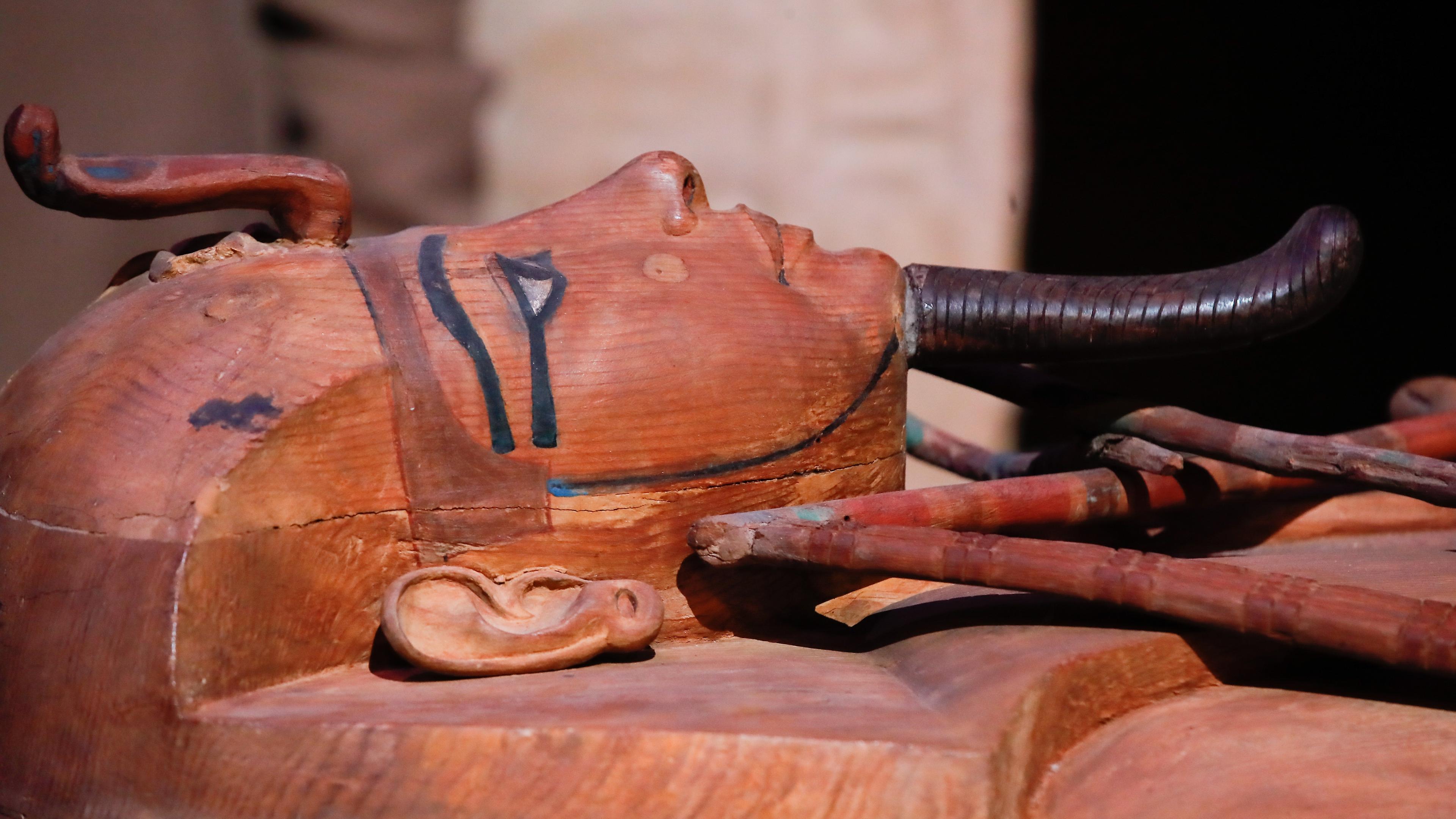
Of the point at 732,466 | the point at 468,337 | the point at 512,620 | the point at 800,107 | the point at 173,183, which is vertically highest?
the point at 800,107

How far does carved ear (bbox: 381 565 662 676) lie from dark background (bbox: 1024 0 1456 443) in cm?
198

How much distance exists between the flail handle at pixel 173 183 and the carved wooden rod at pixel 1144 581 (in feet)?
2.18

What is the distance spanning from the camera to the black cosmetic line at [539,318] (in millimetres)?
1414

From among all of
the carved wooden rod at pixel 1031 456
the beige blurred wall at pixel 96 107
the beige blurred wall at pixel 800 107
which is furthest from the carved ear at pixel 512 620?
the beige blurred wall at pixel 800 107

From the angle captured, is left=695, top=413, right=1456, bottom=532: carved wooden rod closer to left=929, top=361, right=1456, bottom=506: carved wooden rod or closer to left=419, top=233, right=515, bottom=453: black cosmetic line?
left=929, top=361, right=1456, bottom=506: carved wooden rod

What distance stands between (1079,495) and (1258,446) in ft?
0.79

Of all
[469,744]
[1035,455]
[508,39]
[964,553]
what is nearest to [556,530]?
[469,744]

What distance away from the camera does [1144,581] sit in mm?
1335

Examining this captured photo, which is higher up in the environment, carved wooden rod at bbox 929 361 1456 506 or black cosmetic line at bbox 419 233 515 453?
black cosmetic line at bbox 419 233 515 453

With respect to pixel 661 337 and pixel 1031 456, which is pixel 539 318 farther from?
pixel 1031 456

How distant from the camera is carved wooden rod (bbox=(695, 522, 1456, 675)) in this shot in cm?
125

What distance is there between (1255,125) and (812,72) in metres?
1.11

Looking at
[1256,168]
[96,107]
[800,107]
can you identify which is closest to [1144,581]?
[1256,168]

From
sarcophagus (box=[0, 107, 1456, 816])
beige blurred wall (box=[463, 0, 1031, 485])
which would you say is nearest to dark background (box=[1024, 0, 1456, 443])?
beige blurred wall (box=[463, 0, 1031, 485])
